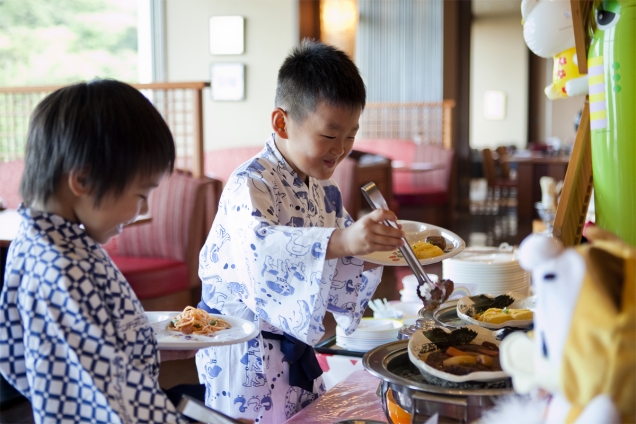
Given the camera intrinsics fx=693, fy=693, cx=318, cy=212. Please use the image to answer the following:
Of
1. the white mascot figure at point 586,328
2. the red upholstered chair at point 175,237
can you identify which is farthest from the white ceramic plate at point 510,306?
the red upholstered chair at point 175,237

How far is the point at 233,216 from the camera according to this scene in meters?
1.40

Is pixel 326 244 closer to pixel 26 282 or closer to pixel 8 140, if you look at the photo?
pixel 26 282

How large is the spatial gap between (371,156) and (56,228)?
6571 mm

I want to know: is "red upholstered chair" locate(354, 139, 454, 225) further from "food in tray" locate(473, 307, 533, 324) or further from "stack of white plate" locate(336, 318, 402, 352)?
"food in tray" locate(473, 307, 533, 324)

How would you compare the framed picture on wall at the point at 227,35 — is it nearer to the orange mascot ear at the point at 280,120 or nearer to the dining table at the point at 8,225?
the dining table at the point at 8,225

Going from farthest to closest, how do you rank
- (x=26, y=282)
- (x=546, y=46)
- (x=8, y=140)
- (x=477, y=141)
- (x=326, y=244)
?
(x=477, y=141), (x=8, y=140), (x=546, y=46), (x=326, y=244), (x=26, y=282)

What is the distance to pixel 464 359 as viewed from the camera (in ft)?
3.80

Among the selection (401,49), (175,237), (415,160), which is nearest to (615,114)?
(175,237)

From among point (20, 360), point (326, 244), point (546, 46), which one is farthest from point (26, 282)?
point (546, 46)

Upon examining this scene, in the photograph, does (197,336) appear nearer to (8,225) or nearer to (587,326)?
(587,326)

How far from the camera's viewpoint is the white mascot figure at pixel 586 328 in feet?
2.23

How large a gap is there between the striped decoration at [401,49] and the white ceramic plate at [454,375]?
9080 millimetres

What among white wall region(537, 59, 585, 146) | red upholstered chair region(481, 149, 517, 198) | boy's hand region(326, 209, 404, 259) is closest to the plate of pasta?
boy's hand region(326, 209, 404, 259)

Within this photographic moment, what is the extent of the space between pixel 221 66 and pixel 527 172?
4625mm
